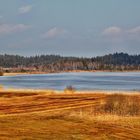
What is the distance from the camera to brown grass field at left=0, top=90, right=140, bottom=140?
1880cm

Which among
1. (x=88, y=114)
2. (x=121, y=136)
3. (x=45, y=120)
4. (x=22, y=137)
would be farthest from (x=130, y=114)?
(x=22, y=137)

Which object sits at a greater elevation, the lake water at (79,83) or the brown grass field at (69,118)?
the brown grass field at (69,118)

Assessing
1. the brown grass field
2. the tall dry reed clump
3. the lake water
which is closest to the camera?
the brown grass field

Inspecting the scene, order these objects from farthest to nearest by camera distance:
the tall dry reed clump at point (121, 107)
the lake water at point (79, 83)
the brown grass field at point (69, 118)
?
the lake water at point (79, 83)
the tall dry reed clump at point (121, 107)
the brown grass field at point (69, 118)

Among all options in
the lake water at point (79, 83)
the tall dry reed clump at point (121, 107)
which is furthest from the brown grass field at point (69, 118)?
the lake water at point (79, 83)

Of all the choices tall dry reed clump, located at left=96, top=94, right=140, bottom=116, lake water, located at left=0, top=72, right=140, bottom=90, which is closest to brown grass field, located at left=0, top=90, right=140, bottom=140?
tall dry reed clump, located at left=96, top=94, right=140, bottom=116

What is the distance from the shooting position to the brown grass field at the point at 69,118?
18.8m

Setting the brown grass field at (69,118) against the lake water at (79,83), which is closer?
the brown grass field at (69,118)

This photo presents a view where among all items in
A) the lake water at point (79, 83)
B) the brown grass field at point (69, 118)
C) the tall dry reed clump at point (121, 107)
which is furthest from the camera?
the lake water at point (79, 83)

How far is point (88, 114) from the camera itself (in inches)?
991

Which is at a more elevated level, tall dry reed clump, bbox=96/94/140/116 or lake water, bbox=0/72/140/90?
tall dry reed clump, bbox=96/94/140/116

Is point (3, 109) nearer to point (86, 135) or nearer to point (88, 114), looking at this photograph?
point (88, 114)

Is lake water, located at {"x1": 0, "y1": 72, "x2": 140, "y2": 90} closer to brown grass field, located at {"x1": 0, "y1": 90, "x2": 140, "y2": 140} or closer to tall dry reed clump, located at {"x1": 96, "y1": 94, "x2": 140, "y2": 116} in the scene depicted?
brown grass field, located at {"x1": 0, "y1": 90, "x2": 140, "y2": 140}

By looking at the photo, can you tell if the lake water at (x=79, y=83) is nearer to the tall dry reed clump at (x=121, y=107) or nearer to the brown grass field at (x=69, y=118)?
the brown grass field at (x=69, y=118)
